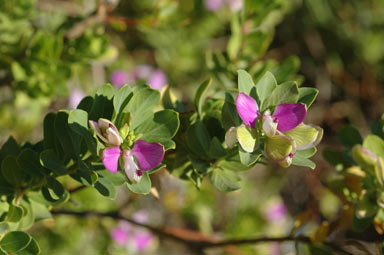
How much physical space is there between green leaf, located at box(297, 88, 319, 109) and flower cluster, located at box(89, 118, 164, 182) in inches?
9.7

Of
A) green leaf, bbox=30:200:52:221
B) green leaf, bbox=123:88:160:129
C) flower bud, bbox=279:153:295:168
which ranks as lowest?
green leaf, bbox=30:200:52:221

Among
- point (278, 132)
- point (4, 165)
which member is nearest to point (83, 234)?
point (4, 165)

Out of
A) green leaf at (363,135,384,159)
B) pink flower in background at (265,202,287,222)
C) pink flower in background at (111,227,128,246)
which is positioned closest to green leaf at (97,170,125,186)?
green leaf at (363,135,384,159)

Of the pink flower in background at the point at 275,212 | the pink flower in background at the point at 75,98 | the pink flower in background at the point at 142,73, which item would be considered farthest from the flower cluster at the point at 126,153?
the pink flower in background at the point at 275,212

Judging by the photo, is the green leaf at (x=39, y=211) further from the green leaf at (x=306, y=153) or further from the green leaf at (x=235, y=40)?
the green leaf at (x=235, y=40)

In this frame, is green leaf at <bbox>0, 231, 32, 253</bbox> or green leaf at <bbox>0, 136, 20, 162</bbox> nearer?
green leaf at <bbox>0, 231, 32, 253</bbox>

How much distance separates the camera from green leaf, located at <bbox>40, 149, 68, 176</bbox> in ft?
2.29

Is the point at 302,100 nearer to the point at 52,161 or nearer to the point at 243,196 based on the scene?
the point at 52,161

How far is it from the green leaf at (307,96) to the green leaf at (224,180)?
0.18 meters

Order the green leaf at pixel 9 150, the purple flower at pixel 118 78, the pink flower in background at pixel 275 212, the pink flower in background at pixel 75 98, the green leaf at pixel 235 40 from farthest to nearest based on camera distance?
the pink flower in background at pixel 275 212 → the purple flower at pixel 118 78 → the pink flower in background at pixel 75 98 → the green leaf at pixel 235 40 → the green leaf at pixel 9 150

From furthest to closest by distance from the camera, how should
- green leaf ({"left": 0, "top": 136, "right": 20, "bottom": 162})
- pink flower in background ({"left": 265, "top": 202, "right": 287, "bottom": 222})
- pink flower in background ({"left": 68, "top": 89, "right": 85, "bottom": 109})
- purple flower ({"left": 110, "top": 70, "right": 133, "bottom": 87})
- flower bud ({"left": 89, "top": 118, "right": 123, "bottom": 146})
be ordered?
pink flower in background ({"left": 265, "top": 202, "right": 287, "bottom": 222})
purple flower ({"left": 110, "top": 70, "right": 133, "bottom": 87})
pink flower in background ({"left": 68, "top": 89, "right": 85, "bottom": 109})
green leaf ({"left": 0, "top": 136, "right": 20, "bottom": 162})
flower bud ({"left": 89, "top": 118, "right": 123, "bottom": 146})

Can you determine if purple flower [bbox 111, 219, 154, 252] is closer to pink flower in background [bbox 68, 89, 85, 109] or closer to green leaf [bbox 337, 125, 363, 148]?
pink flower in background [bbox 68, 89, 85, 109]

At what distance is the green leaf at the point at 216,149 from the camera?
2.27 feet

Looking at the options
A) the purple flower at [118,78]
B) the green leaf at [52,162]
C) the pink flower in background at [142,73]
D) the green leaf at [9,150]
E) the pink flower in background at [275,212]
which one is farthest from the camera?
the pink flower in background at [275,212]
